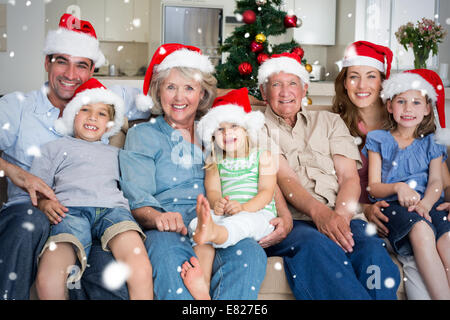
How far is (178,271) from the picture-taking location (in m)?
1.50

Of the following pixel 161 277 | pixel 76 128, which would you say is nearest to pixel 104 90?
pixel 76 128

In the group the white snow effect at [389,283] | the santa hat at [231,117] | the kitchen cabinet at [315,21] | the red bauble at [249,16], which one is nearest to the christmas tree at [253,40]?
the red bauble at [249,16]

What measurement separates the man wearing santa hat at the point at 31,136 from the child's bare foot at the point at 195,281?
19.1 inches

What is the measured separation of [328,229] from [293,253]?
0.58 ft

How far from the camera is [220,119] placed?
1899 mm

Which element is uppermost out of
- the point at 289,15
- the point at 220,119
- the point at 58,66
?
the point at 289,15

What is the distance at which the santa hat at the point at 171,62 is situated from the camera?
6.61 ft

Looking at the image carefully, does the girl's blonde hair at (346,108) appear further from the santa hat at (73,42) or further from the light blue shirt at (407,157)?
the santa hat at (73,42)

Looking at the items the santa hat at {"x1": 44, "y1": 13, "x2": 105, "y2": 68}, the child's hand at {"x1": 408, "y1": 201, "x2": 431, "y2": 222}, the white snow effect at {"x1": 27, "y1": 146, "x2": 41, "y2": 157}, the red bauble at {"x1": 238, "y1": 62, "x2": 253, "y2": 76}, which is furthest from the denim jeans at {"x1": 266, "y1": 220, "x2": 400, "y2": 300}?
the red bauble at {"x1": 238, "y1": 62, "x2": 253, "y2": 76}

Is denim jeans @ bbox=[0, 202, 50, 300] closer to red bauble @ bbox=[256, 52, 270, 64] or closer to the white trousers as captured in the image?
the white trousers

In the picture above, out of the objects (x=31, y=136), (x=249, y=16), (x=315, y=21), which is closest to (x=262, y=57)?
(x=249, y=16)

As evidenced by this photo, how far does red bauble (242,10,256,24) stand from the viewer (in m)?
3.34

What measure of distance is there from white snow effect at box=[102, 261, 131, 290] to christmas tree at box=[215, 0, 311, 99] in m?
2.08

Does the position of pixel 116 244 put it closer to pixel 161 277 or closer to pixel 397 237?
pixel 161 277
